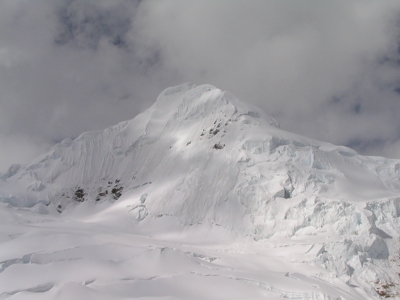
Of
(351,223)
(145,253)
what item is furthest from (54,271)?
(351,223)

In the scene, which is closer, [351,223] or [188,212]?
[351,223]

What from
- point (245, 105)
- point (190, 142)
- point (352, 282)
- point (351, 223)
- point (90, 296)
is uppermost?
point (245, 105)

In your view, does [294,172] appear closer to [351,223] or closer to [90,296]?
[351,223]

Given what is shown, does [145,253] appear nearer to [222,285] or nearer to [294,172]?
[222,285]

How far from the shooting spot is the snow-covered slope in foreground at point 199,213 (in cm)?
3081

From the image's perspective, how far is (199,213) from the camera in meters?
54.0

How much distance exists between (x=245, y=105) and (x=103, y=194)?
1192 inches

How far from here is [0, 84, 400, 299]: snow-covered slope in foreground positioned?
30812 mm

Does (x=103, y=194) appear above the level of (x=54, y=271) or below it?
above

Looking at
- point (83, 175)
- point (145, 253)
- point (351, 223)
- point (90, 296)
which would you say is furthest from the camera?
point (83, 175)

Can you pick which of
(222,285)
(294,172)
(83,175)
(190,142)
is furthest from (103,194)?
(222,285)

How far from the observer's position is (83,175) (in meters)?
75.1

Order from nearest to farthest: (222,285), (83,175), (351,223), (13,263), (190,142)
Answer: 1. (222,285)
2. (13,263)
3. (351,223)
4. (190,142)
5. (83,175)

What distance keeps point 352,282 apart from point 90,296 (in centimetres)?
2339
